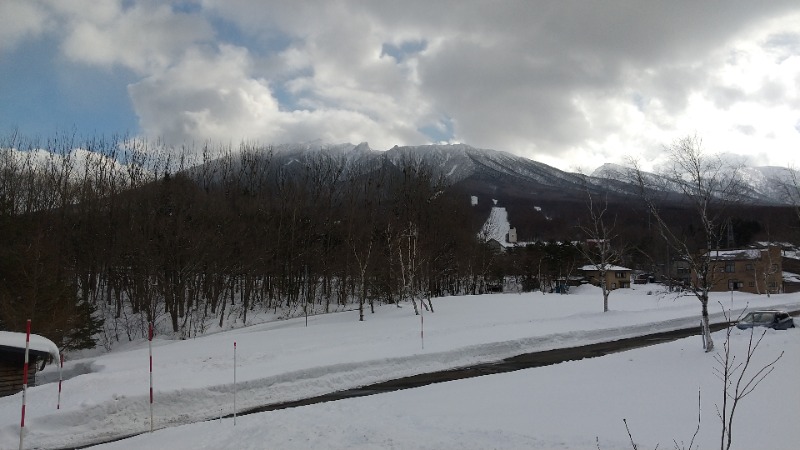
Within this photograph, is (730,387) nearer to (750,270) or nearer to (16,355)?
(16,355)

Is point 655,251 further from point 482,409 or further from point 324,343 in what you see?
point 482,409

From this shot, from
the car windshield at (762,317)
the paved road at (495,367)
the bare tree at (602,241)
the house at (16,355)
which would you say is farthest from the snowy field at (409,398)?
the bare tree at (602,241)

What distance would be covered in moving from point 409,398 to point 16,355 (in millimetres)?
12440

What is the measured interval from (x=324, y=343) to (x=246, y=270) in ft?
65.9

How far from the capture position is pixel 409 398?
1330 cm

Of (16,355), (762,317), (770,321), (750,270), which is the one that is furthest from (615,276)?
(16,355)

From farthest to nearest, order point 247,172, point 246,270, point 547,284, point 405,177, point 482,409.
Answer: point 547,284
point 247,172
point 405,177
point 246,270
point 482,409

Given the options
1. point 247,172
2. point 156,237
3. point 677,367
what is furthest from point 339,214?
point 677,367

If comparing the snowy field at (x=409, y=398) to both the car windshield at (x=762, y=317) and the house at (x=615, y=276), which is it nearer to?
the car windshield at (x=762, y=317)

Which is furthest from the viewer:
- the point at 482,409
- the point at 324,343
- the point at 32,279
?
the point at 32,279

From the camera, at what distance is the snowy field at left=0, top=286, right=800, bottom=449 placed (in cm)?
959

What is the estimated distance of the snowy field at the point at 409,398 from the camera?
959 cm

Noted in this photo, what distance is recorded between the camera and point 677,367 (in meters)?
15.0

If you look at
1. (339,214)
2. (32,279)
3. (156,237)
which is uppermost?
(339,214)
